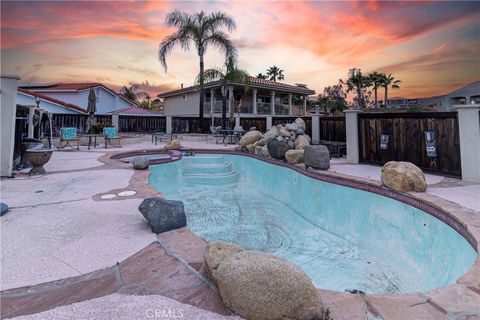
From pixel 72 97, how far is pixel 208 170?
19.4 meters

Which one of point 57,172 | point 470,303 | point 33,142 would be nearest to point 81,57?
point 33,142

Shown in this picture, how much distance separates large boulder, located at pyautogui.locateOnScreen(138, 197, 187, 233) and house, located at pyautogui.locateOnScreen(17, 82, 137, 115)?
1816 cm

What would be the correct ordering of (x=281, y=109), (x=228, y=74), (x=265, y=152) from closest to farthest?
(x=265, y=152) → (x=228, y=74) → (x=281, y=109)

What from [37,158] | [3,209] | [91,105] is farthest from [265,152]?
[91,105]

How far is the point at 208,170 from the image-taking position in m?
9.52

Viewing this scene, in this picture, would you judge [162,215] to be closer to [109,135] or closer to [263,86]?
[109,135]

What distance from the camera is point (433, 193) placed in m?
4.54

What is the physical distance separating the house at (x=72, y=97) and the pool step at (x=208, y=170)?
13472 mm

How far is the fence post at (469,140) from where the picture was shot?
5348mm

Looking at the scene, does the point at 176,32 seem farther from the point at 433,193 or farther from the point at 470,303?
the point at 470,303

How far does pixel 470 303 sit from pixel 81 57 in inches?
738

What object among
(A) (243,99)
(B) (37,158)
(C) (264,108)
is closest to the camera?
(B) (37,158)

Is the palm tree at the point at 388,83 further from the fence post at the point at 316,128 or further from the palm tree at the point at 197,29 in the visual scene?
the fence post at the point at 316,128

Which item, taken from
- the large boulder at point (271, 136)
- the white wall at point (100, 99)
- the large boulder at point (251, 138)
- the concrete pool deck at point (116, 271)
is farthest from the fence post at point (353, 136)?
the white wall at point (100, 99)
